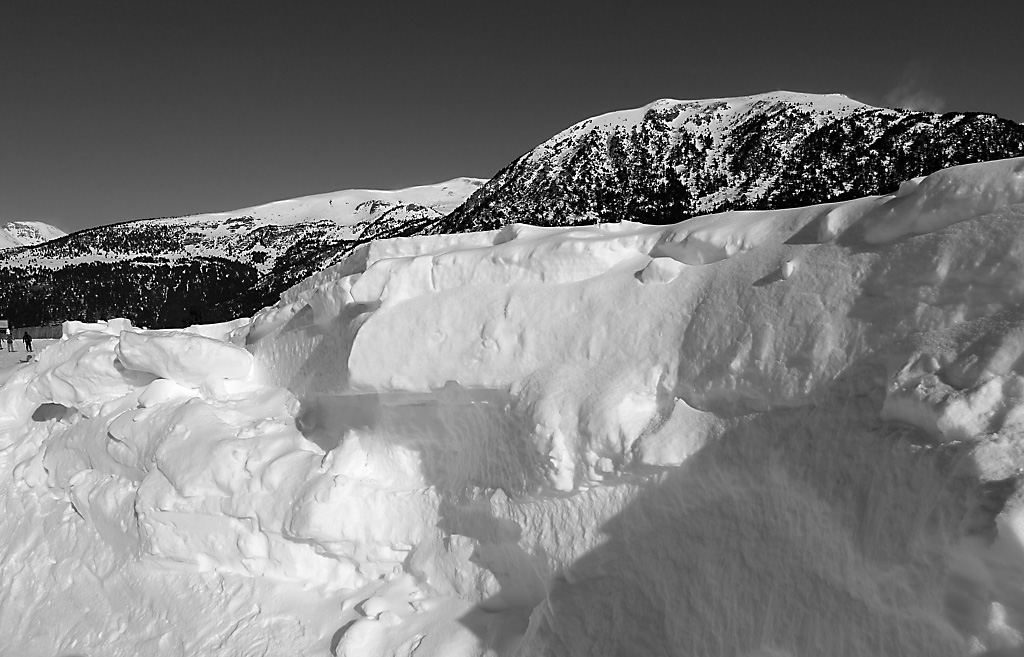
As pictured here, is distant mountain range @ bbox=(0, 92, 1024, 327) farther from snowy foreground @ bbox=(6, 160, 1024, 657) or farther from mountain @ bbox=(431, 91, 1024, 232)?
snowy foreground @ bbox=(6, 160, 1024, 657)

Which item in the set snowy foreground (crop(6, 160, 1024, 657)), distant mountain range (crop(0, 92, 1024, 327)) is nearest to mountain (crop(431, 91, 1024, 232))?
distant mountain range (crop(0, 92, 1024, 327))

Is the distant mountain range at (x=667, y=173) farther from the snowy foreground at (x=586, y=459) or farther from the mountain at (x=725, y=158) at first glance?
the snowy foreground at (x=586, y=459)

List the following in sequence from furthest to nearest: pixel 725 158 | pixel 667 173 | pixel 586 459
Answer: pixel 725 158, pixel 667 173, pixel 586 459

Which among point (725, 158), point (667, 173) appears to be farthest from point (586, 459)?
point (725, 158)

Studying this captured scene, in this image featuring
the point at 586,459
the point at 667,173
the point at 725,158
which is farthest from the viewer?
the point at 725,158

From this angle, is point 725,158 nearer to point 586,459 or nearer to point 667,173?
point 667,173
